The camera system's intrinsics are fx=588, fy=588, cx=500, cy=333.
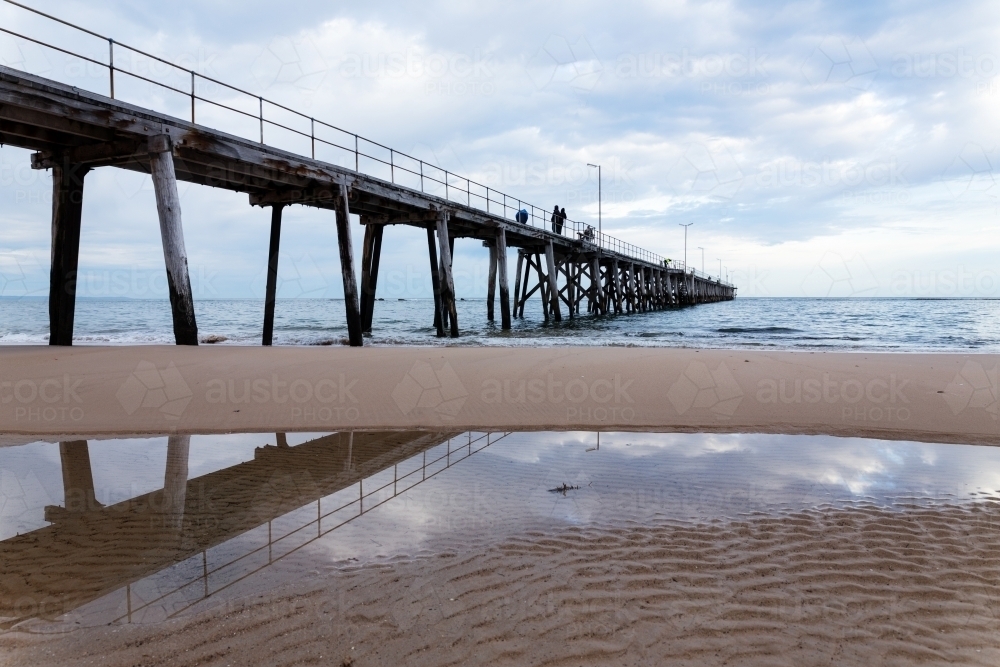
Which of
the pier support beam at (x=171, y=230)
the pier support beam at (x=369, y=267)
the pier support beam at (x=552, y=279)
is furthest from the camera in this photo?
the pier support beam at (x=552, y=279)

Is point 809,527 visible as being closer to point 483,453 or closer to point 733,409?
point 483,453

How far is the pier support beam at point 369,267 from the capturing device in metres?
19.0

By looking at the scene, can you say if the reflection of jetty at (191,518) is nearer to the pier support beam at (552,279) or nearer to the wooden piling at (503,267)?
the wooden piling at (503,267)

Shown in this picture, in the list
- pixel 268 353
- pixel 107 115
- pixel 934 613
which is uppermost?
pixel 107 115

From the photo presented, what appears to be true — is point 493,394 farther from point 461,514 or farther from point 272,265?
point 272,265

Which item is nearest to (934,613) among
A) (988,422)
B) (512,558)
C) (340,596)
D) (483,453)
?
(512,558)

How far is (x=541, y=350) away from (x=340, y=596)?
8431mm

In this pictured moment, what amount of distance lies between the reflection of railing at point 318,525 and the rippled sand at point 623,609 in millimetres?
197

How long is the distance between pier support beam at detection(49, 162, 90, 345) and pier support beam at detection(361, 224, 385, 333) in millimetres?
8535

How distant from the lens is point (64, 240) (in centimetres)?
1087

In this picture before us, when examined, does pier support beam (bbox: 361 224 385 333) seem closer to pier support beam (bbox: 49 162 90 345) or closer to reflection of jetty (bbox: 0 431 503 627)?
pier support beam (bbox: 49 162 90 345)

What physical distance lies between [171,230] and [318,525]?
8414 mm

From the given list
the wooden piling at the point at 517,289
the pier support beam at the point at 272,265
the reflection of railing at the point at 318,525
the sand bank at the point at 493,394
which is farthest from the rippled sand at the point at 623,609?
the wooden piling at the point at 517,289

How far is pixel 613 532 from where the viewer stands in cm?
312
